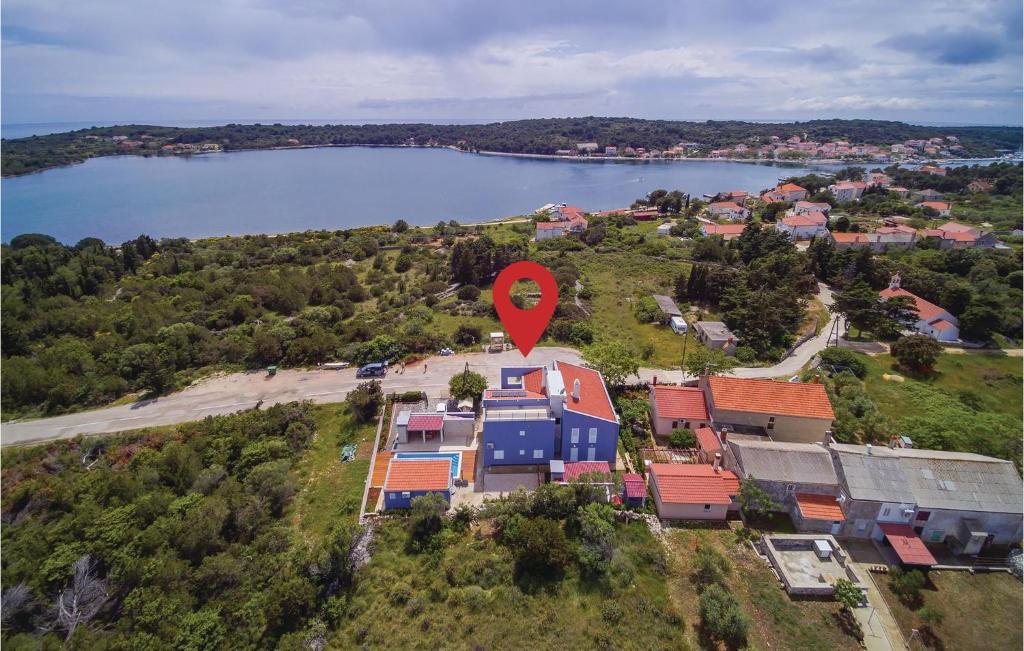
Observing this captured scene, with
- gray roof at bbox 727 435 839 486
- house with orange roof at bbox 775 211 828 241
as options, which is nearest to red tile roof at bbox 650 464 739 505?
gray roof at bbox 727 435 839 486

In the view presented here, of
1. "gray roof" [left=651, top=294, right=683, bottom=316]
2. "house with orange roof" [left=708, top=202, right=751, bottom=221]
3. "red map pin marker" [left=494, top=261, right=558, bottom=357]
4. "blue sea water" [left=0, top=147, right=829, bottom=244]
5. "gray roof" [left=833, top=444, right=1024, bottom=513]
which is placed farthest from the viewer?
"blue sea water" [left=0, top=147, right=829, bottom=244]

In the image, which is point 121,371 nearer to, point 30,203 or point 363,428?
point 363,428

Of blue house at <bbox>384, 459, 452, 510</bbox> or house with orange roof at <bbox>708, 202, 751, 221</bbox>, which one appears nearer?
blue house at <bbox>384, 459, 452, 510</bbox>

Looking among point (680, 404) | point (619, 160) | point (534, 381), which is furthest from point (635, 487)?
point (619, 160)

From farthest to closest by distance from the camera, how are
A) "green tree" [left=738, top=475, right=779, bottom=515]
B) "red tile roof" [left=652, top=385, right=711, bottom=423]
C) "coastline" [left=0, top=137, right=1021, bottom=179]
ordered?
"coastline" [left=0, top=137, right=1021, bottom=179]
"red tile roof" [left=652, top=385, right=711, bottom=423]
"green tree" [left=738, top=475, right=779, bottom=515]

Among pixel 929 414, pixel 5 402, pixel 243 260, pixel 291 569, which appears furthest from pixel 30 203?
pixel 929 414

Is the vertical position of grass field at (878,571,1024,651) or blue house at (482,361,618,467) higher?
blue house at (482,361,618,467)

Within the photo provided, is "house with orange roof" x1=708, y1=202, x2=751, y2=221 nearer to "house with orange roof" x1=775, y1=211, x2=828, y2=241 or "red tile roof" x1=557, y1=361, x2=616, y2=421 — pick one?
"house with orange roof" x1=775, y1=211, x2=828, y2=241
